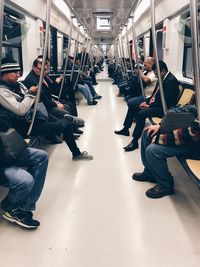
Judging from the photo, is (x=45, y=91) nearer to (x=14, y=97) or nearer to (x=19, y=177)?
(x=14, y=97)

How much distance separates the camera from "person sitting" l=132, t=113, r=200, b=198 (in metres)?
2.30

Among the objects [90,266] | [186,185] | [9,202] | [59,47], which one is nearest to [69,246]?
[90,266]

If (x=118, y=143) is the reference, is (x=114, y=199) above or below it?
below

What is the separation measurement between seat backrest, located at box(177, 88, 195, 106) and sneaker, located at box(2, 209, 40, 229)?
2316 millimetres

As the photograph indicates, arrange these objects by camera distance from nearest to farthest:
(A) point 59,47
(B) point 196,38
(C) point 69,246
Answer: (B) point 196,38
(C) point 69,246
(A) point 59,47

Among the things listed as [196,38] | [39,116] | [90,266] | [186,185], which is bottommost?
[90,266]

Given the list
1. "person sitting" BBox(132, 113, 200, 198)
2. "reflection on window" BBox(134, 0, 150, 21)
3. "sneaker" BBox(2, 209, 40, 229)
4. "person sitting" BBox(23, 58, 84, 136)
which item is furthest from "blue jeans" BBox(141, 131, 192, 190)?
"reflection on window" BBox(134, 0, 150, 21)

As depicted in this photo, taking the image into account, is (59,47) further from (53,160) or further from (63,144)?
(53,160)

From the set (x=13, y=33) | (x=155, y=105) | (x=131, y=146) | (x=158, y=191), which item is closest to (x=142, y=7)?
(x=13, y=33)

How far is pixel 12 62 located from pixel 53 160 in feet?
4.74

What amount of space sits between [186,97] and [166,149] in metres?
1.54

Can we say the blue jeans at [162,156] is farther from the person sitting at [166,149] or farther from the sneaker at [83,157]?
the sneaker at [83,157]

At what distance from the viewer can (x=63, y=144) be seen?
4.16 metres

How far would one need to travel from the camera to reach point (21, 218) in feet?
7.03
